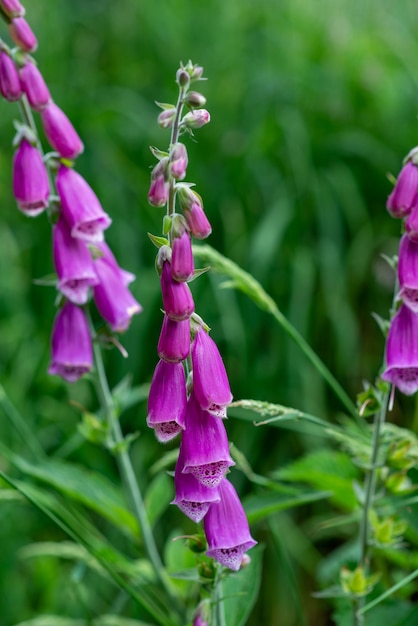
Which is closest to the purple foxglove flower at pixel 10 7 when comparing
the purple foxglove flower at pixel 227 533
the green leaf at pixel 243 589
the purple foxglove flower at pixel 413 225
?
the purple foxglove flower at pixel 413 225

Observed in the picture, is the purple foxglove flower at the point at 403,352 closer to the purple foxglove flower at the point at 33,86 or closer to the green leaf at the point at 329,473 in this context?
the green leaf at the point at 329,473

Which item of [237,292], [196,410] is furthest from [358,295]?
[196,410]

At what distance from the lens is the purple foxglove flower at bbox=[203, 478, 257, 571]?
0.84m

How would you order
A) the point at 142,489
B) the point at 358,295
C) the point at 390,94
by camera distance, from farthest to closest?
the point at 390,94 → the point at 358,295 → the point at 142,489

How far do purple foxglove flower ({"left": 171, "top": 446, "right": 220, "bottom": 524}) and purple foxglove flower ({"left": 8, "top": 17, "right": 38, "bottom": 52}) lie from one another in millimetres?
633

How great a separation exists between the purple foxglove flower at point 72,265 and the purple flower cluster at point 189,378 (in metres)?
0.33

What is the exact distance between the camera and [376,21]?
137 inches

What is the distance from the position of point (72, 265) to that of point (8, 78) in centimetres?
28

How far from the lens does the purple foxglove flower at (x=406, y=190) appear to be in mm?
896

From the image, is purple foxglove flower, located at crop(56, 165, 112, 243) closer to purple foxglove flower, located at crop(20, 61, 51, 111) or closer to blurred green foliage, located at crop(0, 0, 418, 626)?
purple foxglove flower, located at crop(20, 61, 51, 111)

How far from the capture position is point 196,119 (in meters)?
0.80

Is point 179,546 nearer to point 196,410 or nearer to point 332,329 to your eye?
point 196,410

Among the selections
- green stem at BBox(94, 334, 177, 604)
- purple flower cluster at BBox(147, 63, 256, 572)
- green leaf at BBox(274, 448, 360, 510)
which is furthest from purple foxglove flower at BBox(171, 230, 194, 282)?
green leaf at BBox(274, 448, 360, 510)

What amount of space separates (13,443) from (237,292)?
0.77 meters
